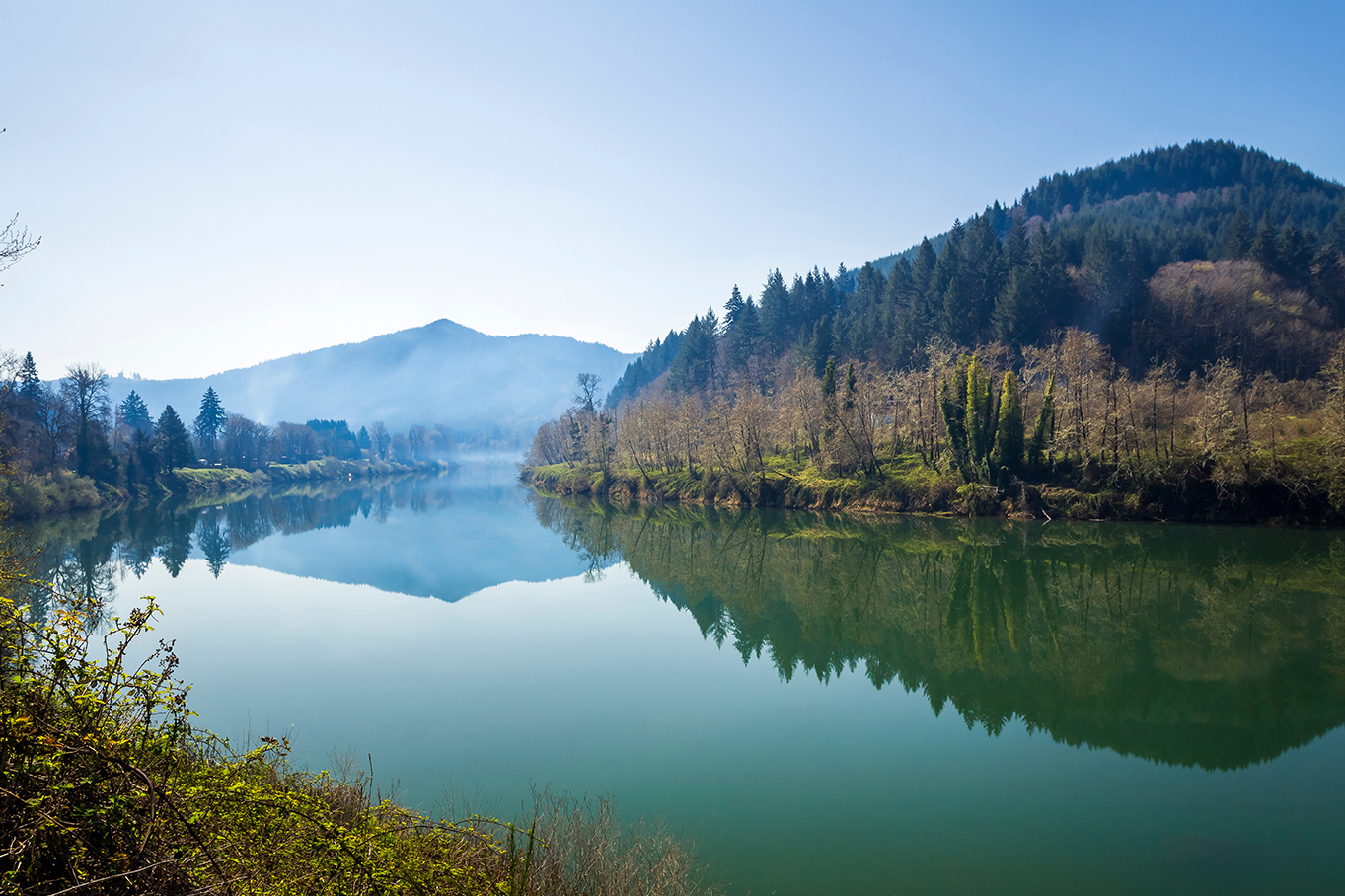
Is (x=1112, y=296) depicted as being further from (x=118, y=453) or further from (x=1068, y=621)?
(x=118, y=453)

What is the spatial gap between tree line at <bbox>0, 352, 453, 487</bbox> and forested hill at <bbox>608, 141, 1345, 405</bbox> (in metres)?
66.6

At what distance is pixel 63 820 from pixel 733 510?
48535 mm

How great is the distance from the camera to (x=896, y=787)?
1049 cm

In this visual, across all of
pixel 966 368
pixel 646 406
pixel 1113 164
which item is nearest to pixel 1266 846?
pixel 966 368

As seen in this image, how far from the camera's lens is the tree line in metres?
56.5

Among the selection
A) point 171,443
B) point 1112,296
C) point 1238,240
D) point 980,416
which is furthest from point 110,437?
point 1238,240

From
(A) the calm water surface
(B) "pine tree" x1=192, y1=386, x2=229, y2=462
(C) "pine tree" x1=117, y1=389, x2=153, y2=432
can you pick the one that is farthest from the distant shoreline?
(C) "pine tree" x1=117, y1=389, x2=153, y2=432

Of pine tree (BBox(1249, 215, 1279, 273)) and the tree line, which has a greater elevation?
pine tree (BBox(1249, 215, 1279, 273))

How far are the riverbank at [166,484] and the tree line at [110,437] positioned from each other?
1.45 m

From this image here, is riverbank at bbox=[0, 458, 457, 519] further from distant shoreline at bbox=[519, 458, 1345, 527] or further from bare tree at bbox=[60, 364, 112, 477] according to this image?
distant shoreline at bbox=[519, 458, 1345, 527]

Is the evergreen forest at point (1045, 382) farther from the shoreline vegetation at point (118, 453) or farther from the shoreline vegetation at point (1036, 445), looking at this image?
the shoreline vegetation at point (118, 453)

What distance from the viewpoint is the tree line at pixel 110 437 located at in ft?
185

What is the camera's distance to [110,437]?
282 ft

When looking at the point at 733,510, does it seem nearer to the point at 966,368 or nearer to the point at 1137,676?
the point at 966,368
